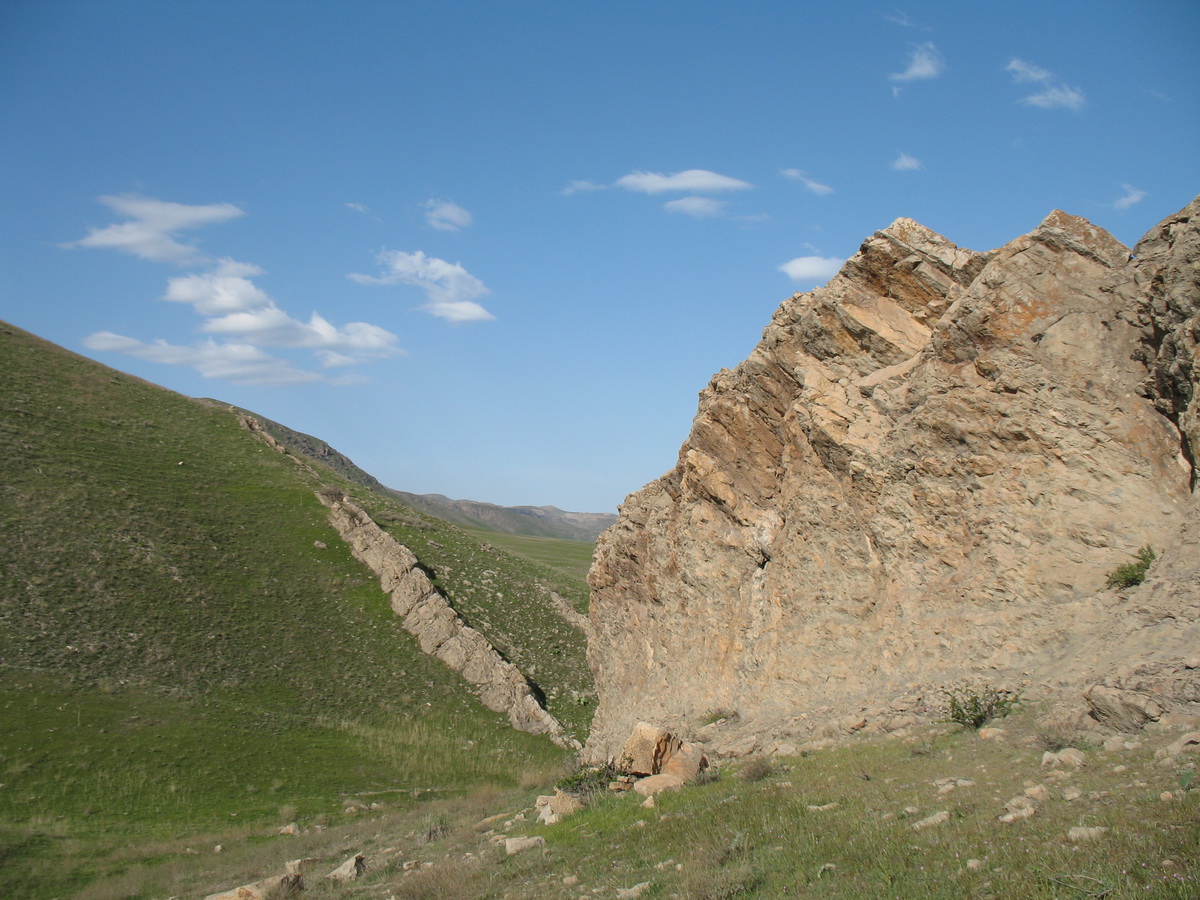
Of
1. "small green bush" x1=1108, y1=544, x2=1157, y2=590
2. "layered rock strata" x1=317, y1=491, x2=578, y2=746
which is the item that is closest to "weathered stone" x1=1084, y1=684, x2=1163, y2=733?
"small green bush" x1=1108, y1=544, x2=1157, y2=590

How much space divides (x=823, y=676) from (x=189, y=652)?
37088 millimetres

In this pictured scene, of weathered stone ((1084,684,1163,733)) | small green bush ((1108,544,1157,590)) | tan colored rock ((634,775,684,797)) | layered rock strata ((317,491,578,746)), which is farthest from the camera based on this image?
layered rock strata ((317,491,578,746))

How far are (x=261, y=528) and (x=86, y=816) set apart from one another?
3105 centimetres

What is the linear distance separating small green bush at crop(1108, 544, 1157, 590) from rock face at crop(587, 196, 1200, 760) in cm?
25

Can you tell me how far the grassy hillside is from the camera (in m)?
29.0

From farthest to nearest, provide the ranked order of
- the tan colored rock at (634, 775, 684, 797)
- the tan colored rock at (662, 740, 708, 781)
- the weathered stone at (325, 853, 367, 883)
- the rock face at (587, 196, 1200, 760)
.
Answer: the weathered stone at (325, 853, 367, 883), the tan colored rock at (662, 740, 708, 781), the tan colored rock at (634, 775, 684, 797), the rock face at (587, 196, 1200, 760)

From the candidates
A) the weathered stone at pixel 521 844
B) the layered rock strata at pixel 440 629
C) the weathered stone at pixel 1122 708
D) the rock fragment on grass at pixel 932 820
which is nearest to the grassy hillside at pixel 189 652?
the layered rock strata at pixel 440 629

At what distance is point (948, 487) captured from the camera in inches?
600

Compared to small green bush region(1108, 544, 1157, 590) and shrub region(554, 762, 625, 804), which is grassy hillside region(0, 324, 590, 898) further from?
small green bush region(1108, 544, 1157, 590)

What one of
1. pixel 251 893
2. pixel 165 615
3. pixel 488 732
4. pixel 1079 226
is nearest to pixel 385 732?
pixel 488 732

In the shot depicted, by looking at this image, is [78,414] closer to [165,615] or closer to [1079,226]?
[165,615]

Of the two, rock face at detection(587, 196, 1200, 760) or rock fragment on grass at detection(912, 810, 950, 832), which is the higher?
rock face at detection(587, 196, 1200, 760)

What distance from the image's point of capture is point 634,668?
2725cm

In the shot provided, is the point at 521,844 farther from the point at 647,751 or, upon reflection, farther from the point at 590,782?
the point at 647,751
